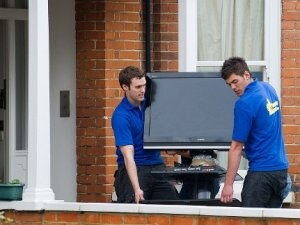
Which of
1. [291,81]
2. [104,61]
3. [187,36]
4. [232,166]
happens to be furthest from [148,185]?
[291,81]

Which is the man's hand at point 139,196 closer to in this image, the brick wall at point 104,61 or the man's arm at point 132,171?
the man's arm at point 132,171

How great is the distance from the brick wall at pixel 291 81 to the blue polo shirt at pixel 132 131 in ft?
8.07

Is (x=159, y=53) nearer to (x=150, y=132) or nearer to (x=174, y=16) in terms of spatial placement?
(x=174, y=16)

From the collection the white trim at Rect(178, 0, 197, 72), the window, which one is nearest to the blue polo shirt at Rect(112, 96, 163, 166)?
the white trim at Rect(178, 0, 197, 72)

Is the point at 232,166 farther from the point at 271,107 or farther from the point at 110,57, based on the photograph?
the point at 110,57

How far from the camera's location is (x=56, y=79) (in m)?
13.9

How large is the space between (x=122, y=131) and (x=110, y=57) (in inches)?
95.5

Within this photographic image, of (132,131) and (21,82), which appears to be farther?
(21,82)

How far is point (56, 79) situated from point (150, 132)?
8.98 ft

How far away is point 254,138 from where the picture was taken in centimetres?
1062

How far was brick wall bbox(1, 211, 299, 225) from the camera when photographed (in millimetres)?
10367

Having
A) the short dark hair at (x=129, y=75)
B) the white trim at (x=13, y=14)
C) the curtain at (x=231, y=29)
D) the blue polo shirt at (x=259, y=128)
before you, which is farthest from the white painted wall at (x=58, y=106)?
the blue polo shirt at (x=259, y=128)

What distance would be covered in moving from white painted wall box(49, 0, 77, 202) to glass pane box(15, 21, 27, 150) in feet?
1.47

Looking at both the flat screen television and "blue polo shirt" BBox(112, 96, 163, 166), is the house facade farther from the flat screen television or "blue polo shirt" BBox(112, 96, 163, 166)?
"blue polo shirt" BBox(112, 96, 163, 166)
